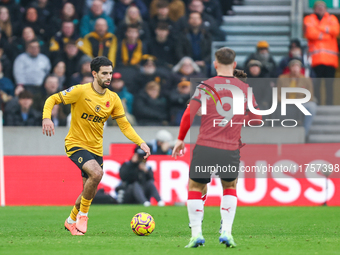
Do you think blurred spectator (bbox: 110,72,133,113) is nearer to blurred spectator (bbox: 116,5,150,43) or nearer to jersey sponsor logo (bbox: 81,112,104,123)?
blurred spectator (bbox: 116,5,150,43)

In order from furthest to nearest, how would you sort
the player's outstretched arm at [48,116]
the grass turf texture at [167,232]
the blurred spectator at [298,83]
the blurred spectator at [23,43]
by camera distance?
the blurred spectator at [23,43]
the blurred spectator at [298,83]
the player's outstretched arm at [48,116]
the grass turf texture at [167,232]

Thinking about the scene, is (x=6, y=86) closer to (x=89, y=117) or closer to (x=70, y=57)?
(x=70, y=57)

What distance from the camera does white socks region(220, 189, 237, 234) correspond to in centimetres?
650

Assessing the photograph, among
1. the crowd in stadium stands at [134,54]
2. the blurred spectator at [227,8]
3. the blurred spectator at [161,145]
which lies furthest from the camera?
the blurred spectator at [227,8]

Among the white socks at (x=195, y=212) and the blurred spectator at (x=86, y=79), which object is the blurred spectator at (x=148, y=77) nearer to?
the blurred spectator at (x=86, y=79)

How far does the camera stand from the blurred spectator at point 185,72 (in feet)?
53.0

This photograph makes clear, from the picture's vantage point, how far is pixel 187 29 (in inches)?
666

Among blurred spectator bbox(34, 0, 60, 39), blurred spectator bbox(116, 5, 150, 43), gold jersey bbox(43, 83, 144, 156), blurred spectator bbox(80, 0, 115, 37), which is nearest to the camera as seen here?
gold jersey bbox(43, 83, 144, 156)

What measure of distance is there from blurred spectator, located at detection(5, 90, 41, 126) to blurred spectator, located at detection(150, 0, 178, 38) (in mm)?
4190

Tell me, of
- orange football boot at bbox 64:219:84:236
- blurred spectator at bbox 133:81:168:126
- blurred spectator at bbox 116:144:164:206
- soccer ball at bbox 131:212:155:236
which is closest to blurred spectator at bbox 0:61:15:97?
blurred spectator at bbox 133:81:168:126

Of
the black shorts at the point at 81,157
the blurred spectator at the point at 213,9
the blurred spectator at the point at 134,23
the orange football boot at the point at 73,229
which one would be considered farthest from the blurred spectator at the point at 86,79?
the orange football boot at the point at 73,229

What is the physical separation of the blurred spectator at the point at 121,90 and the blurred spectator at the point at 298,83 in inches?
153

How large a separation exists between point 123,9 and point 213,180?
6.23 metres

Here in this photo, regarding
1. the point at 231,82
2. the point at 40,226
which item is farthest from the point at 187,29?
the point at 231,82
